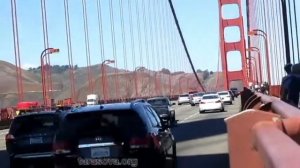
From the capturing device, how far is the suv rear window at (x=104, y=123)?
8867 millimetres

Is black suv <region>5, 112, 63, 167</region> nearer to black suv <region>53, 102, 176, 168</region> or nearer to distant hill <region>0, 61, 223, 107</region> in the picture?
black suv <region>53, 102, 176, 168</region>

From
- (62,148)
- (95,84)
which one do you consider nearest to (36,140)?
(62,148)

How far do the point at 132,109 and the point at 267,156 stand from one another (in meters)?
6.41

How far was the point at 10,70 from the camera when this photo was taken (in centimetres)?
14512

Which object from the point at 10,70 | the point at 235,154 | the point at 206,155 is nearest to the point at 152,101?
the point at 206,155

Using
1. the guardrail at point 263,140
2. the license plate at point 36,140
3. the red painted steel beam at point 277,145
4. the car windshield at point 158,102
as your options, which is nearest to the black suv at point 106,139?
the guardrail at point 263,140

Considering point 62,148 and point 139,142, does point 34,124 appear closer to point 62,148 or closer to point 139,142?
point 62,148

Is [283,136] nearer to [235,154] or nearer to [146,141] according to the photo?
[235,154]

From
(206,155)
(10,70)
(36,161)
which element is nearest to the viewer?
(36,161)

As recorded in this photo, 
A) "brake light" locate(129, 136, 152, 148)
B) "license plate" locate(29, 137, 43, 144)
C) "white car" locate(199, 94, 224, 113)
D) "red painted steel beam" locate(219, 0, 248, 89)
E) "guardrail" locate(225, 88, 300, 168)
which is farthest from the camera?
"red painted steel beam" locate(219, 0, 248, 89)

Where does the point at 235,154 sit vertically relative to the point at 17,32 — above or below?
below

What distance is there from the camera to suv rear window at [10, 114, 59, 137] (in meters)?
15.3

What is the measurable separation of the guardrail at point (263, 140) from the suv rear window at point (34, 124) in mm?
11372

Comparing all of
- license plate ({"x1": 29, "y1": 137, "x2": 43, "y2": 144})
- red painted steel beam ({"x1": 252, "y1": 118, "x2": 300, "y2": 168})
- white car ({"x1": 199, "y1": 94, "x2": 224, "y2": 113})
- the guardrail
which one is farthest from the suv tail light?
white car ({"x1": 199, "y1": 94, "x2": 224, "y2": 113})
